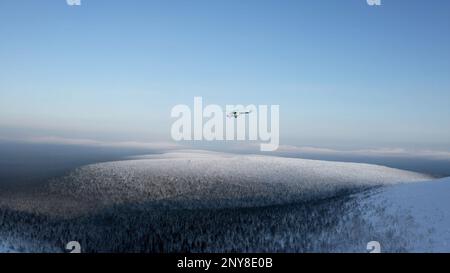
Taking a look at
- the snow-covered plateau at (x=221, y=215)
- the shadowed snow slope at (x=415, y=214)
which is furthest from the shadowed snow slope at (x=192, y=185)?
the shadowed snow slope at (x=415, y=214)

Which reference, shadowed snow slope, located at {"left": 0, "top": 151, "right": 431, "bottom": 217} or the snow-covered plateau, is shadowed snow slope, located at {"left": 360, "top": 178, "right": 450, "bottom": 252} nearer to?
the snow-covered plateau

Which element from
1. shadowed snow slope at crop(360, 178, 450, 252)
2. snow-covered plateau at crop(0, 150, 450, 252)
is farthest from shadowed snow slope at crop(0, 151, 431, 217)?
shadowed snow slope at crop(360, 178, 450, 252)

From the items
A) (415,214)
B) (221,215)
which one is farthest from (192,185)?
(415,214)

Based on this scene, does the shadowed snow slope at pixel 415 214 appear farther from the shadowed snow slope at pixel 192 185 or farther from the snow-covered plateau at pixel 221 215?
the shadowed snow slope at pixel 192 185

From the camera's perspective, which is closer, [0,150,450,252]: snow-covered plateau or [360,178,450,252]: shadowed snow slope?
[360,178,450,252]: shadowed snow slope
